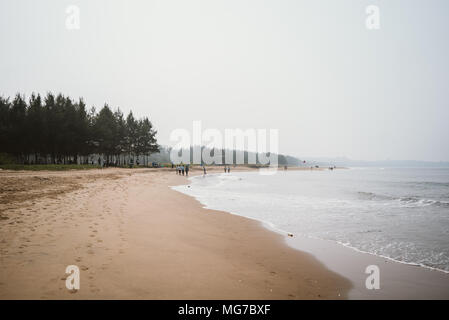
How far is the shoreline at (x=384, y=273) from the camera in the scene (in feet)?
16.5

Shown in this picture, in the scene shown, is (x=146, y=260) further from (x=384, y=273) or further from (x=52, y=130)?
(x=52, y=130)

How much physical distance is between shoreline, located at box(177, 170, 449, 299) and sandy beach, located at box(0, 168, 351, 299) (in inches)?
14.0

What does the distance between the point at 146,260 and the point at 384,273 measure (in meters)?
5.97

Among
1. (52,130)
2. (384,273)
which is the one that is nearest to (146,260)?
(384,273)

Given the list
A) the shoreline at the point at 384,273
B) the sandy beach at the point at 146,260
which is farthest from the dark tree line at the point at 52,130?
the shoreline at the point at 384,273

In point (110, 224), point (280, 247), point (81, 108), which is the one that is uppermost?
point (81, 108)

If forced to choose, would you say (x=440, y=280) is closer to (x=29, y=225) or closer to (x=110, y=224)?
(x=110, y=224)

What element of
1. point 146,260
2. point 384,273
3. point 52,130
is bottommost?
point 384,273

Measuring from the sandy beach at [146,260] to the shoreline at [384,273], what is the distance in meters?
0.36

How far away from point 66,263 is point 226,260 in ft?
12.1

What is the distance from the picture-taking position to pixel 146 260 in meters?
5.74

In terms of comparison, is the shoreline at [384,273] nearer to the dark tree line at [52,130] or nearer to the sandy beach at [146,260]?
the sandy beach at [146,260]
